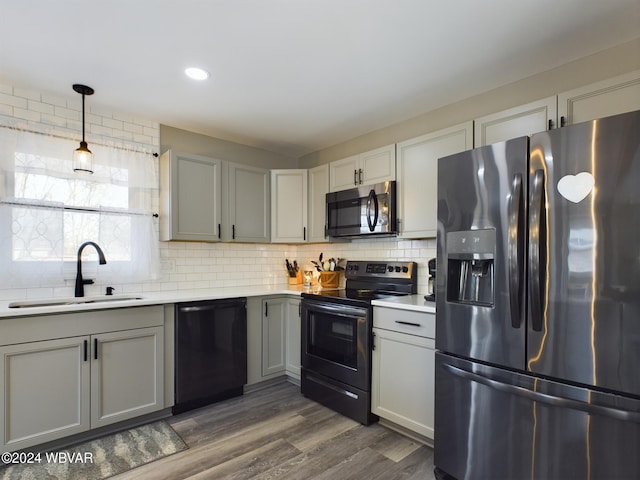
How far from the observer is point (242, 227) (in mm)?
3441

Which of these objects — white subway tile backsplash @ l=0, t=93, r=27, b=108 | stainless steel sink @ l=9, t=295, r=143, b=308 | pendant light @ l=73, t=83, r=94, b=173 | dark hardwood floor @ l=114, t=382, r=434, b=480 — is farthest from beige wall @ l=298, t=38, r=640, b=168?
white subway tile backsplash @ l=0, t=93, r=27, b=108

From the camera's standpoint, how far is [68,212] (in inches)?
104

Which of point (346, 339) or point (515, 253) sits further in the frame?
point (346, 339)

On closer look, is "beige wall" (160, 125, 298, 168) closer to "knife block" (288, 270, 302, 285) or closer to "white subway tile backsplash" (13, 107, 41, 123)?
"white subway tile backsplash" (13, 107, 41, 123)

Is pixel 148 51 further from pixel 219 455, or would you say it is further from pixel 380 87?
pixel 219 455

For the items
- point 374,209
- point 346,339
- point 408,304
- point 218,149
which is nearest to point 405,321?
point 408,304

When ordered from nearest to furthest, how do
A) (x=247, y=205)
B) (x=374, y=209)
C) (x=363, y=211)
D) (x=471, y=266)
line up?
(x=471, y=266) < (x=374, y=209) < (x=363, y=211) < (x=247, y=205)

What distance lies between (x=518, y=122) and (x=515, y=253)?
106cm

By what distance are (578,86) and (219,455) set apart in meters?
3.09

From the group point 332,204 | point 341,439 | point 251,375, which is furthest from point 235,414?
point 332,204

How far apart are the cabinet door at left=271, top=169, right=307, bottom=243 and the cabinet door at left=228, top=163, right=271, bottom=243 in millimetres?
71

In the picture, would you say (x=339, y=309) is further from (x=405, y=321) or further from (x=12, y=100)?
(x=12, y=100)

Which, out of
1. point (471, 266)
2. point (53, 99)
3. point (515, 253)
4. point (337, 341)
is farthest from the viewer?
point (337, 341)

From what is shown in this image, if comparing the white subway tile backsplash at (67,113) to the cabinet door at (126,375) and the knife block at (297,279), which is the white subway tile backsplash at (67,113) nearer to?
the cabinet door at (126,375)
